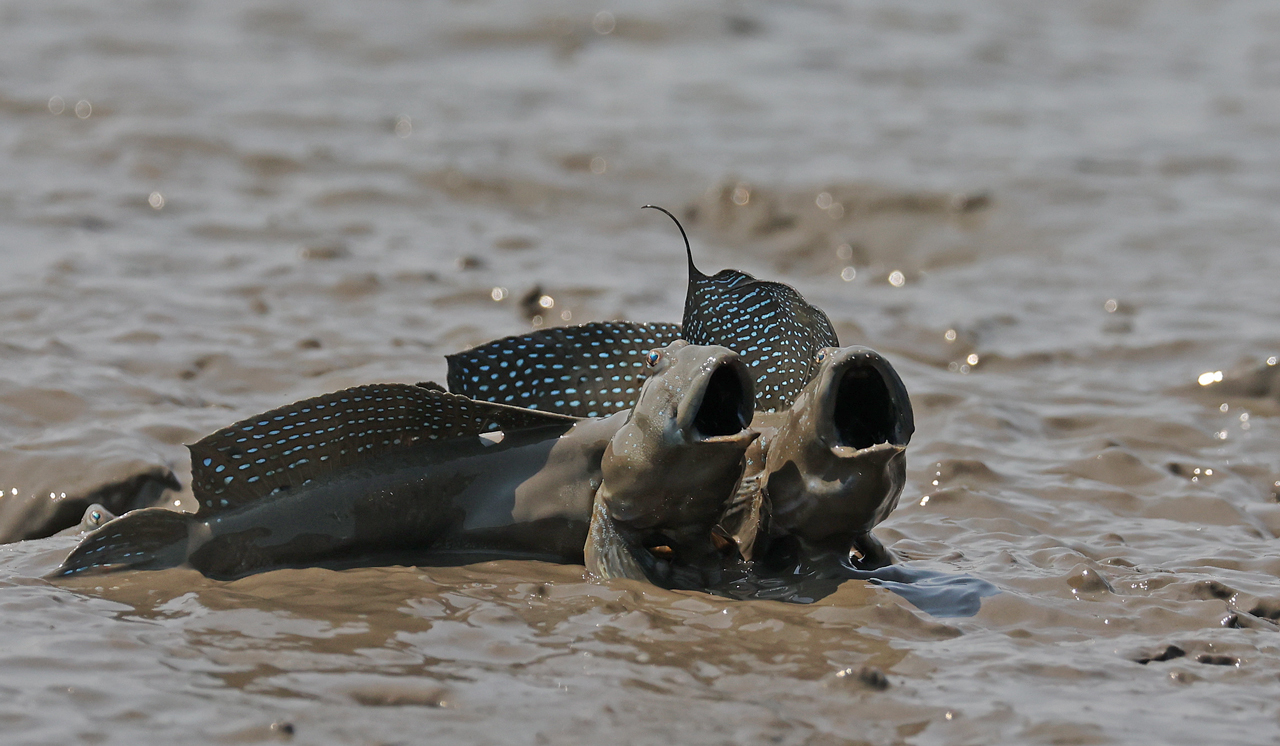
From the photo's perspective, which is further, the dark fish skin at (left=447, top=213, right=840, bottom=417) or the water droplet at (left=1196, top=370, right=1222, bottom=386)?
the water droplet at (left=1196, top=370, right=1222, bottom=386)

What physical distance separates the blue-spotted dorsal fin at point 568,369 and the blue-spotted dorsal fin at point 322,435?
0.32 ft

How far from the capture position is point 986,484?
13.6 ft

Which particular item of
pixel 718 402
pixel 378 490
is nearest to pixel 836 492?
pixel 718 402

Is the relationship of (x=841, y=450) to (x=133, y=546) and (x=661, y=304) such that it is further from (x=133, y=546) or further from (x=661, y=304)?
(x=661, y=304)

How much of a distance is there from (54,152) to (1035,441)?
19.4 feet

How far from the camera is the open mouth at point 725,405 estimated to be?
9.51 feet

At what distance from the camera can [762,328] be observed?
11.0 feet

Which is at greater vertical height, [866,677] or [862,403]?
[862,403]

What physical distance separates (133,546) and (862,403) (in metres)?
1.77

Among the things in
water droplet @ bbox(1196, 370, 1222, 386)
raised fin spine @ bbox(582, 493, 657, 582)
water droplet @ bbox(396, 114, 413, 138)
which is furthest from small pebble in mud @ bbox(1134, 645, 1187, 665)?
water droplet @ bbox(396, 114, 413, 138)

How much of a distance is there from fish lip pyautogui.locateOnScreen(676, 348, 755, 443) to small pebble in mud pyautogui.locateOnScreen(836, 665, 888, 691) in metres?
0.54

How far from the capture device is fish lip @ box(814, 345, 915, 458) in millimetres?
2879

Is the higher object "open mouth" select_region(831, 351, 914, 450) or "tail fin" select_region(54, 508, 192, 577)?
"open mouth" select_region(831, 351, 914, 450)

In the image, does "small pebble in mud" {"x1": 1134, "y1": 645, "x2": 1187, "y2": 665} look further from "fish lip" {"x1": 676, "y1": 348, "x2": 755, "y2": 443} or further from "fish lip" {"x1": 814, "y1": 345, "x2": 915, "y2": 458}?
"fish lip" {"x1": 676, "y1": 348, "x2": 755, "y2": 443}
